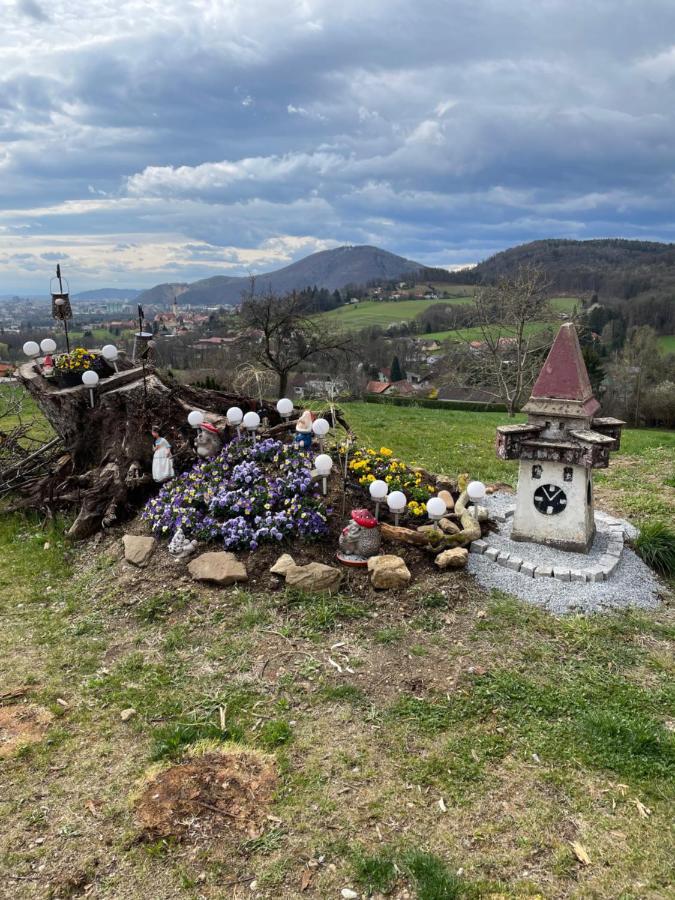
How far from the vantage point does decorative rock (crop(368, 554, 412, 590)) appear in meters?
6.56

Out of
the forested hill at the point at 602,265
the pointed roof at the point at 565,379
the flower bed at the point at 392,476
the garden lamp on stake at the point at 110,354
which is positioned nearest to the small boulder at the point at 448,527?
the flower bed at the point at 392,476

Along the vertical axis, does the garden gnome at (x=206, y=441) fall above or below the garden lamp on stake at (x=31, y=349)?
below

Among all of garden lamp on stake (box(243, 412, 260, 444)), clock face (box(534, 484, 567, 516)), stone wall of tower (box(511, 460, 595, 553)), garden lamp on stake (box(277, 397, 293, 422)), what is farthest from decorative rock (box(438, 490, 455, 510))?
garden lamp on stake (box(243, 412, 260, 444))

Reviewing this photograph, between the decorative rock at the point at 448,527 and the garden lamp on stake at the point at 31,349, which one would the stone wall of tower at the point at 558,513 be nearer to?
the decorative rock at the point at 448,527

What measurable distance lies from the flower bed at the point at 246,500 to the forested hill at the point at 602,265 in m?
46.3

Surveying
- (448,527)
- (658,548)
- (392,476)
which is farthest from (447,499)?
(658,548)

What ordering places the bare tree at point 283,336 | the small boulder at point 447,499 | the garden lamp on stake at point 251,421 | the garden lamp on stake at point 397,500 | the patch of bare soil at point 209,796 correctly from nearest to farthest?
the patch of bare soil at point 209,796, the garden lamp on stake at point 397,500, the small boulder at point 447,499, the garden lamp on stake at point 251,421, the bare tree at point 283,336

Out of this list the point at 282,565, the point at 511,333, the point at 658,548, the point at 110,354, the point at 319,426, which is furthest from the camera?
the point at 511,333

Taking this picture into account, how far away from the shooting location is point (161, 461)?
8.70 metres

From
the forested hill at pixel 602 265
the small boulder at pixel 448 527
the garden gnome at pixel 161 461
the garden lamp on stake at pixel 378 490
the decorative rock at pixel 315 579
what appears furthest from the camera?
the forested hill at pixel 602 265

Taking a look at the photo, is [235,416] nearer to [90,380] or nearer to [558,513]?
[90,380]

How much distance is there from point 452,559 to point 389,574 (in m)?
0.90

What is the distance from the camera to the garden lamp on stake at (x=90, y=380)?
9469 mm

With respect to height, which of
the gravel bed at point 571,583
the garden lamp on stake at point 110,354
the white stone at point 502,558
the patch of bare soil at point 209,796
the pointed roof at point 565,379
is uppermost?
the garden lamp on stake at point 110,354
